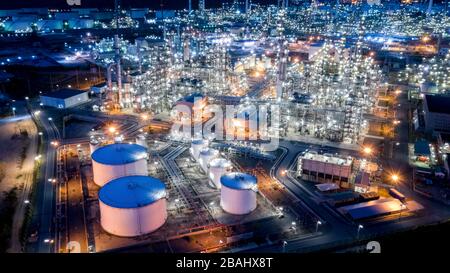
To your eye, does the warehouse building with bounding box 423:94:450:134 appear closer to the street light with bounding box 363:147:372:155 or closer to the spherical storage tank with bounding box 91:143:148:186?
the street light with bounding box 363:147:372:155

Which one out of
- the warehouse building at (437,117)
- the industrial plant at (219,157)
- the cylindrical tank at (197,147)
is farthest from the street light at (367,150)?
the cylindrical tank at (197,147)

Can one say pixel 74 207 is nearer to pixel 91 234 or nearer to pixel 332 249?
pixel 91 234

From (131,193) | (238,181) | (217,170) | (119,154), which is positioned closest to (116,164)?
(119,154)

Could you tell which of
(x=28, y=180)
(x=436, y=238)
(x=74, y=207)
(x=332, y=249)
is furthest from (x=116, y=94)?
(x=436, y=238)

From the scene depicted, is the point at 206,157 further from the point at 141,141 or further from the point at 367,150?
the point at 367,150

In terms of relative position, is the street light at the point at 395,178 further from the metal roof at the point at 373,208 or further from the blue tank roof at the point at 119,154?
the blue tank roof at the point at 119,154

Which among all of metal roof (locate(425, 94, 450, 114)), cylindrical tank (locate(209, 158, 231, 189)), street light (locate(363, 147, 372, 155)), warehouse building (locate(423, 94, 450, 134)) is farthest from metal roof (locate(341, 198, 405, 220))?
metal roof (locate(425, 94, 450, 114))
